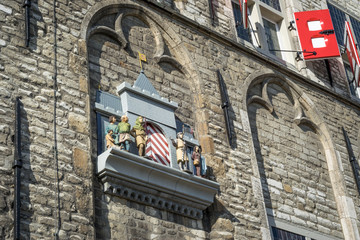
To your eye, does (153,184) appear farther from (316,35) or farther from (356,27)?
(356,27)

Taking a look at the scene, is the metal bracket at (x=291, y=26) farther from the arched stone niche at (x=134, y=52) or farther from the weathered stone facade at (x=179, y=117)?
the arched stone niche at (x=134, y=52)

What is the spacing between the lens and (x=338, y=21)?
18438 millimetres

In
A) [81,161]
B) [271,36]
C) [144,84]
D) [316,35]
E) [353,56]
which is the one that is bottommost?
[81,161]

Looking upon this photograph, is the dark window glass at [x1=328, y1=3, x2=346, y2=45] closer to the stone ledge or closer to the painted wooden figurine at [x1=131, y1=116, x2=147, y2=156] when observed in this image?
the stone ledge

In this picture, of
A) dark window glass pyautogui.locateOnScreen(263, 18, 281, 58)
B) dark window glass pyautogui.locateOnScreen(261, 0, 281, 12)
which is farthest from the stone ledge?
dark window glass pyautogui.locateOnScreen(261, 0, 281, 12)

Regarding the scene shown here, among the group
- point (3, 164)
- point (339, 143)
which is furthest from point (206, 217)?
point (339, 143)

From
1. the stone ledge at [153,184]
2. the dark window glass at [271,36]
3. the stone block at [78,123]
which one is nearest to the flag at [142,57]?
the stone block at [78,123]

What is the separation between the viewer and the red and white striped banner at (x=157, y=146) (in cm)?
1089

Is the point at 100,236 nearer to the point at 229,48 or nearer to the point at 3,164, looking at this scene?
the point at 3,164

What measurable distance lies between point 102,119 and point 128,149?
0.77 metres

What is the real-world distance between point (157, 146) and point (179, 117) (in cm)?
122

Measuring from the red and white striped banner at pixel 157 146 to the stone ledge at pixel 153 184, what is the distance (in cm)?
36

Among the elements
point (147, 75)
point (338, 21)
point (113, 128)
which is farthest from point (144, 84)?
point (338, 21)

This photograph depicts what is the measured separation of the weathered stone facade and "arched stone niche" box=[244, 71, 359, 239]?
3cm
